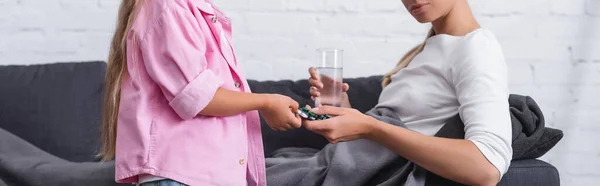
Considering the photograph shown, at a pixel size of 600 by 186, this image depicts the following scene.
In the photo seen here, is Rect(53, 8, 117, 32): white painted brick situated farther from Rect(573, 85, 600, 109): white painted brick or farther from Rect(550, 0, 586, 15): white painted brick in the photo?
Rect(573, 85, 600, 109): white painted brick

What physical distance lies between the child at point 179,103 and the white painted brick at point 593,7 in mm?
1469

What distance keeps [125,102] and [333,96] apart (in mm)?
417

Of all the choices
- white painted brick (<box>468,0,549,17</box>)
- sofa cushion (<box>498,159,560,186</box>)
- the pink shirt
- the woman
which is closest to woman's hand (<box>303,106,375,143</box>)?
the woman

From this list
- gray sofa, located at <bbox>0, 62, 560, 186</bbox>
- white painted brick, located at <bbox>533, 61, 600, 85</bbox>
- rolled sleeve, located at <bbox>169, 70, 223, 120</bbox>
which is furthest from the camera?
white painted brick, located at <bbox>533, 61, 600, 85</bbox>

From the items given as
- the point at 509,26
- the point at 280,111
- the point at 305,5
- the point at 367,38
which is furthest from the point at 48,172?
the point at 509,26

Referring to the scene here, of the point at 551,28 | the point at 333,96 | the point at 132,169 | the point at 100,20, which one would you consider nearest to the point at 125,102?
the point at 132,169

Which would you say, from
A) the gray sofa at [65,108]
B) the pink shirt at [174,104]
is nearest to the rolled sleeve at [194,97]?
the pink shirt at [174,104]

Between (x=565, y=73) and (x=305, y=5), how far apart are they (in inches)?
36.5

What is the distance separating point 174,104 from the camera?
1069 millimetres

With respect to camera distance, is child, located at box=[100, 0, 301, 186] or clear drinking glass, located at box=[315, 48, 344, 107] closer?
child, located at box=[100, 0, 301, 186]

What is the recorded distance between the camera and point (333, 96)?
51.4 inches

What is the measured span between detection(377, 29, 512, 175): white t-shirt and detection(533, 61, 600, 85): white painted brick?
0.89 m

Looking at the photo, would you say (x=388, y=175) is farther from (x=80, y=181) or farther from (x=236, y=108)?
(x=80, y=181)

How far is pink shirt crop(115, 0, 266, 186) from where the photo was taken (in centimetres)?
107
